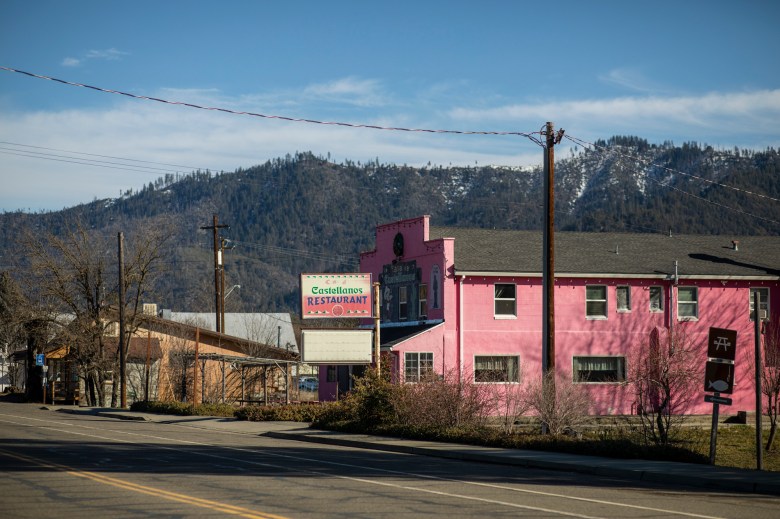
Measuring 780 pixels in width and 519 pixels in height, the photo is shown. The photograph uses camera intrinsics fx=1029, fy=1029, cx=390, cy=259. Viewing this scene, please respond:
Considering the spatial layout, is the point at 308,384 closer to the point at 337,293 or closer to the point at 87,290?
the point at 87,290

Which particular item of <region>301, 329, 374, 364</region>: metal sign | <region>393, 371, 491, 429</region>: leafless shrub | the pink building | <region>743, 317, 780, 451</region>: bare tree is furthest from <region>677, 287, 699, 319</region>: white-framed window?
<region>393, 371, 491, 429</region>: leafless shrub

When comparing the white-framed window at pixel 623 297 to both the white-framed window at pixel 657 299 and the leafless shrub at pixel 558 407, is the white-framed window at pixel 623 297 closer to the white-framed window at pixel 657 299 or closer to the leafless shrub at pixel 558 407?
the white-framed window at pixel 657 299

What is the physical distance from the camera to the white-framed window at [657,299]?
4719cm

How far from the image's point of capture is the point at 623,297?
4688cm

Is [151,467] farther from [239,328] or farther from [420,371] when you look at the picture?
[239,328]

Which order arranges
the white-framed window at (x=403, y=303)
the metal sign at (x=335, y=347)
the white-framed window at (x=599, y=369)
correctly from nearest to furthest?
the metal sign at (x=335, y=347) → the white-framed window at (x=599, y=369) → the white-framed window at (x=403, y=303)

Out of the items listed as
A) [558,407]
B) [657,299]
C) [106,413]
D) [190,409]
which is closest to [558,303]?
[657,299]

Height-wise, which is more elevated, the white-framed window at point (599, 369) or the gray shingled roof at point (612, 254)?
the gray shingled roof at point (612, 254)

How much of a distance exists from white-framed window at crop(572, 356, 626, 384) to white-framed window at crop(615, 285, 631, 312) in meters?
2.29

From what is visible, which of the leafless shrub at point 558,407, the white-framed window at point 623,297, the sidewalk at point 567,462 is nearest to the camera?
the sidewalk at point 567,462

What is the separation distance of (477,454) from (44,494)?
34.9 feet

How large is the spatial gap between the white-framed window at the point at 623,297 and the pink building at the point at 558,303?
1.8 inches

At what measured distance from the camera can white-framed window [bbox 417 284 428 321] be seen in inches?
1833

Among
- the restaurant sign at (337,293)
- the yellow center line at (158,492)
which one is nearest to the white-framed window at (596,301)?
the restaurant sign at (337,293)
